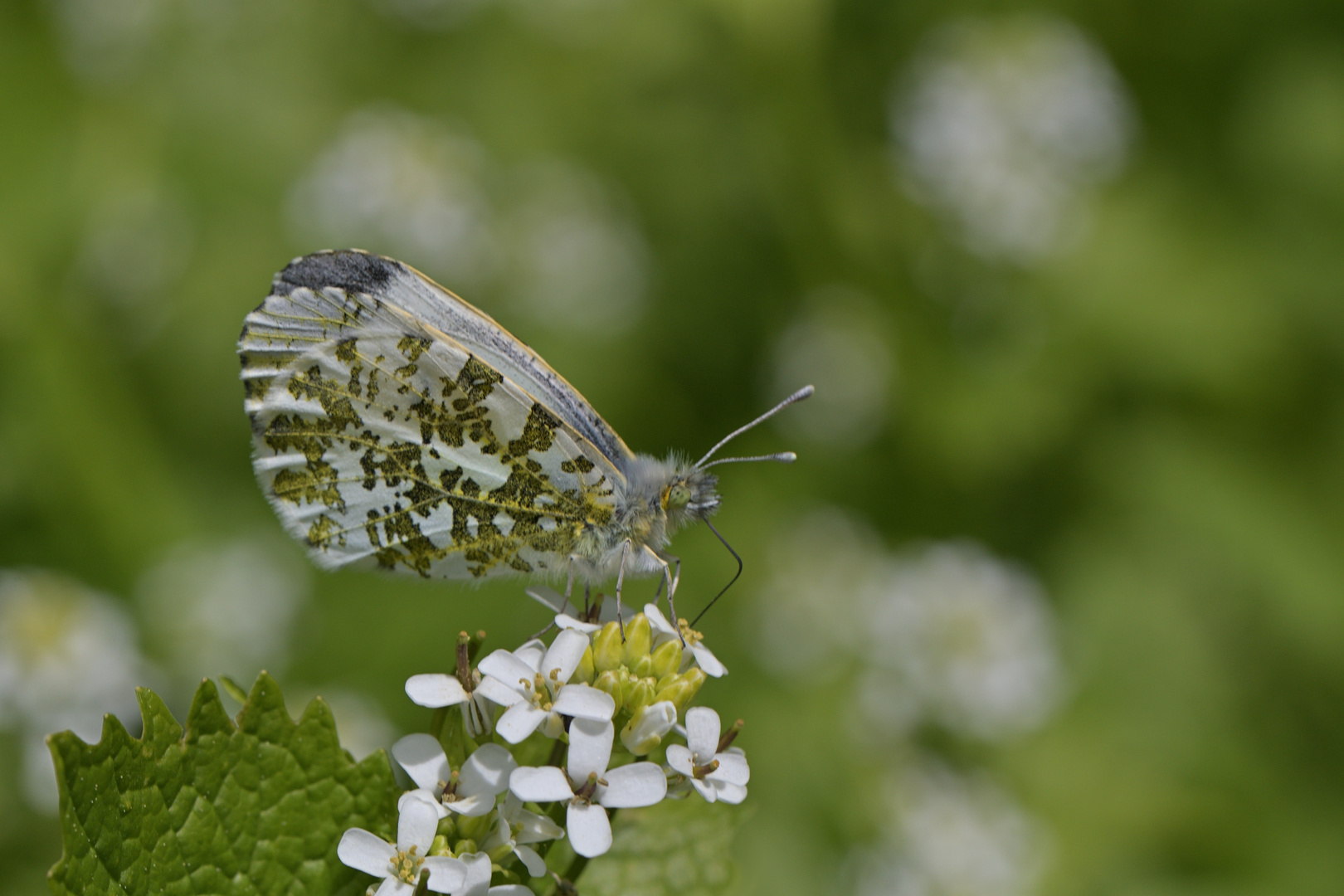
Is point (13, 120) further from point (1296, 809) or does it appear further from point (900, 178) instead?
point (1296, 809)

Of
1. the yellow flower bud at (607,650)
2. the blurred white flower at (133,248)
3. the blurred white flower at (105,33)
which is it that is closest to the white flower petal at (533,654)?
the yellow flower bud at (607,650)

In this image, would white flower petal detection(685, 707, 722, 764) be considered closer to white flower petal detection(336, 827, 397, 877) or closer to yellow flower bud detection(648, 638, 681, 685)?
yellow flower bud detection(648, 638, 681, 685)

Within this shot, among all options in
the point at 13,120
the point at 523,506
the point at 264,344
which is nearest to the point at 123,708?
the point at 264,344

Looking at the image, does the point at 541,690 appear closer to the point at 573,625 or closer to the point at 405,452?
the point at 573,625

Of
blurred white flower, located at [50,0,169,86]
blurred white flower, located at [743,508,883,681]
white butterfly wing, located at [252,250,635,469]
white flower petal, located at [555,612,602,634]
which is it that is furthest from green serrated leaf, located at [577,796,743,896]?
blurred white flower, located at [50,0,169,86]

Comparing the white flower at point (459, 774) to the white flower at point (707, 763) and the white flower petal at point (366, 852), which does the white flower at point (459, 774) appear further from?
the white flower at point (707, 763)

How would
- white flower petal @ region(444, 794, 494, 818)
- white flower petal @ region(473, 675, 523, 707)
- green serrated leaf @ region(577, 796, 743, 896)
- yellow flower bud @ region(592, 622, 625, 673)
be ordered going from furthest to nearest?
green serrated leaf @ region(577, 796, 743, 896) < yellow flower bud @ region(592, 622, 625, 673) < white flower petal @ region(473, 675, 523, 707) < white flower petal @ region(444, 794, 494, 818)
